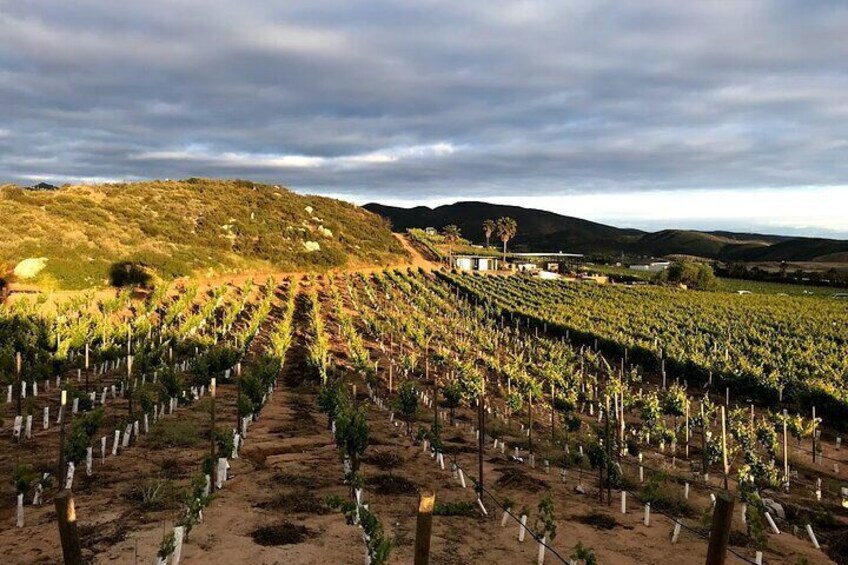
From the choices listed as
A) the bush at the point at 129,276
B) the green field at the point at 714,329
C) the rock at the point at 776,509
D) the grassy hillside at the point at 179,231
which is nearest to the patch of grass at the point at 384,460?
the rock at the point at 776,509

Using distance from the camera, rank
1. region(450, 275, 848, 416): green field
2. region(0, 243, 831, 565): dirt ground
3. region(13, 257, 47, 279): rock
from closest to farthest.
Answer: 1. region(0, 243, 831, 565): dirt ground
2. region(450, 275, 848, 416): green field
3. region(13, 257, 47, 279): rock

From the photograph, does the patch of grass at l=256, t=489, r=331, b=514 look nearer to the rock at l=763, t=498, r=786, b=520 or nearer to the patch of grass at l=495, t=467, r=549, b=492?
the patch of grass at l=495, t=467, r=549, b=492

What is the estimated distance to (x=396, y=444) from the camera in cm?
2203

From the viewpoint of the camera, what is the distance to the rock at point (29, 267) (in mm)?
46469

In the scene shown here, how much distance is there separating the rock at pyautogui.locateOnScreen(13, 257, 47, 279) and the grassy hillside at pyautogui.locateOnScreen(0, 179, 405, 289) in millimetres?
475

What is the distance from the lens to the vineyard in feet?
43.7

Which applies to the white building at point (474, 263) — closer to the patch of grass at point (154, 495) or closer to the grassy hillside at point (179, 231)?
the grassy hillside at point (179, 231)

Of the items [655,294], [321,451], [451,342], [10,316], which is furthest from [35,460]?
[655,294]

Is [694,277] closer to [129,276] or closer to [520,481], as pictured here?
[129,276]

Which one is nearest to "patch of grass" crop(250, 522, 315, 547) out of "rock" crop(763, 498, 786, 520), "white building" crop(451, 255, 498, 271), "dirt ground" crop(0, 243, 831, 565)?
"dirt ground" crop(0, 243, 831, 565)

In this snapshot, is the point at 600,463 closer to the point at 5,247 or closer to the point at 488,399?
the point at 488,399

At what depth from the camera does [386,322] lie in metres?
48.2

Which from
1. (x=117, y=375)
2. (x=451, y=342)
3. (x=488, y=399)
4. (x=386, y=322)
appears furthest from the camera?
(x=386, y=322)

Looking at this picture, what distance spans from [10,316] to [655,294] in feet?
256
